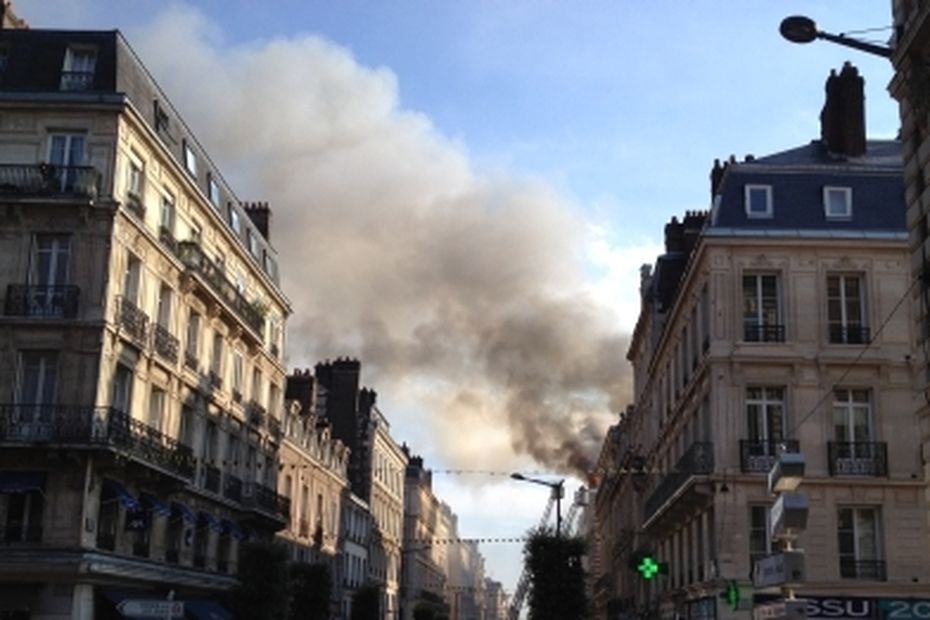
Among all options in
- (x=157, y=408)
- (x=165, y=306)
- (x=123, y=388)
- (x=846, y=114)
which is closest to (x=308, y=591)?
(x=157, y=408)

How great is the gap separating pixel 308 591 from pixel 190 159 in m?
16.9

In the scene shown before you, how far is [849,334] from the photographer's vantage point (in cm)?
3064

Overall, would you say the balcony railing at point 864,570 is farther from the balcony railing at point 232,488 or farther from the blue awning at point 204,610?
the balcony railing at point 232,488

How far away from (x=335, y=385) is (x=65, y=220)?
3914cm

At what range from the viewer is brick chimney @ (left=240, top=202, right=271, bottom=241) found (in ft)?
153

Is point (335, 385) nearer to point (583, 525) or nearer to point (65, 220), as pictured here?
point (65, 220)

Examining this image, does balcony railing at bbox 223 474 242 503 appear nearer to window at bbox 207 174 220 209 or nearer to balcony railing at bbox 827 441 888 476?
window at bbox 207 174 220 209

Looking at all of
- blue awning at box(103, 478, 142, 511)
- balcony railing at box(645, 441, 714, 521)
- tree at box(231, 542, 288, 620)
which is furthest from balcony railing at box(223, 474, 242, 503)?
balcony railing at box(645, 441, 714, 521)

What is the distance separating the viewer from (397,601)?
269 ft

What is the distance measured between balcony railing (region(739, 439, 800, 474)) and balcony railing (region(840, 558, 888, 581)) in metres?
3.04

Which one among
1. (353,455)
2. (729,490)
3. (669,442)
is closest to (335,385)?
(353,455)

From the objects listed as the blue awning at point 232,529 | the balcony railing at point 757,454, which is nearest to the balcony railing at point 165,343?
the blue awning at point 232,529

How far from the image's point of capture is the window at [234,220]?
40.1 m

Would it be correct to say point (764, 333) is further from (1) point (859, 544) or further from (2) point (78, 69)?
(2) point (78, 69)
